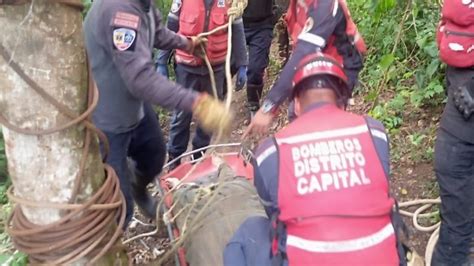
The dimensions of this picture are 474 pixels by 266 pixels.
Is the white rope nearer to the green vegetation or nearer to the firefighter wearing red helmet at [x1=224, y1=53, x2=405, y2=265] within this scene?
the green vegetation

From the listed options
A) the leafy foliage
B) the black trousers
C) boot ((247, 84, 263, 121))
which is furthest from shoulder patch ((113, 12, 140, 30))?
boot ((247, 84, 263, 121))

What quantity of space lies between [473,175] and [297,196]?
4.93 ft

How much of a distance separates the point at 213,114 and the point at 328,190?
0.74 m

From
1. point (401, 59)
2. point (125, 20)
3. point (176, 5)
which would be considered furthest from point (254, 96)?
point (125, 20)

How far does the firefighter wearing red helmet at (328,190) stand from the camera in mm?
2154

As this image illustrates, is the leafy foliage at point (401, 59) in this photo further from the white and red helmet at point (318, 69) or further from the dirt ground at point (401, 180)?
the white and red helmet at point (318, 69)

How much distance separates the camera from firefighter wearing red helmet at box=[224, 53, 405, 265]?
215cm

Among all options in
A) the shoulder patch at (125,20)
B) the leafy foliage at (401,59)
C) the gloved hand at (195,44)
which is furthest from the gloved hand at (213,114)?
the leafy foliage at (401,59)

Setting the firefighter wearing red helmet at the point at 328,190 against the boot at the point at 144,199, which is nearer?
the firefighter wearing red helmet at the point at 328,190

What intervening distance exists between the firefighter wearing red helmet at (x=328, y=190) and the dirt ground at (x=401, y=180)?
1.33 meters

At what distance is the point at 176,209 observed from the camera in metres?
3.33

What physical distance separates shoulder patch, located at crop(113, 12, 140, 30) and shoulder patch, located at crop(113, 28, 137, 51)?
0.08ft

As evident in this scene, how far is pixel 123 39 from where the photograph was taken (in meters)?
2.93

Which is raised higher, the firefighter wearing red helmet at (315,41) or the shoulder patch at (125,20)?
the shoulder patch at (125,20)
